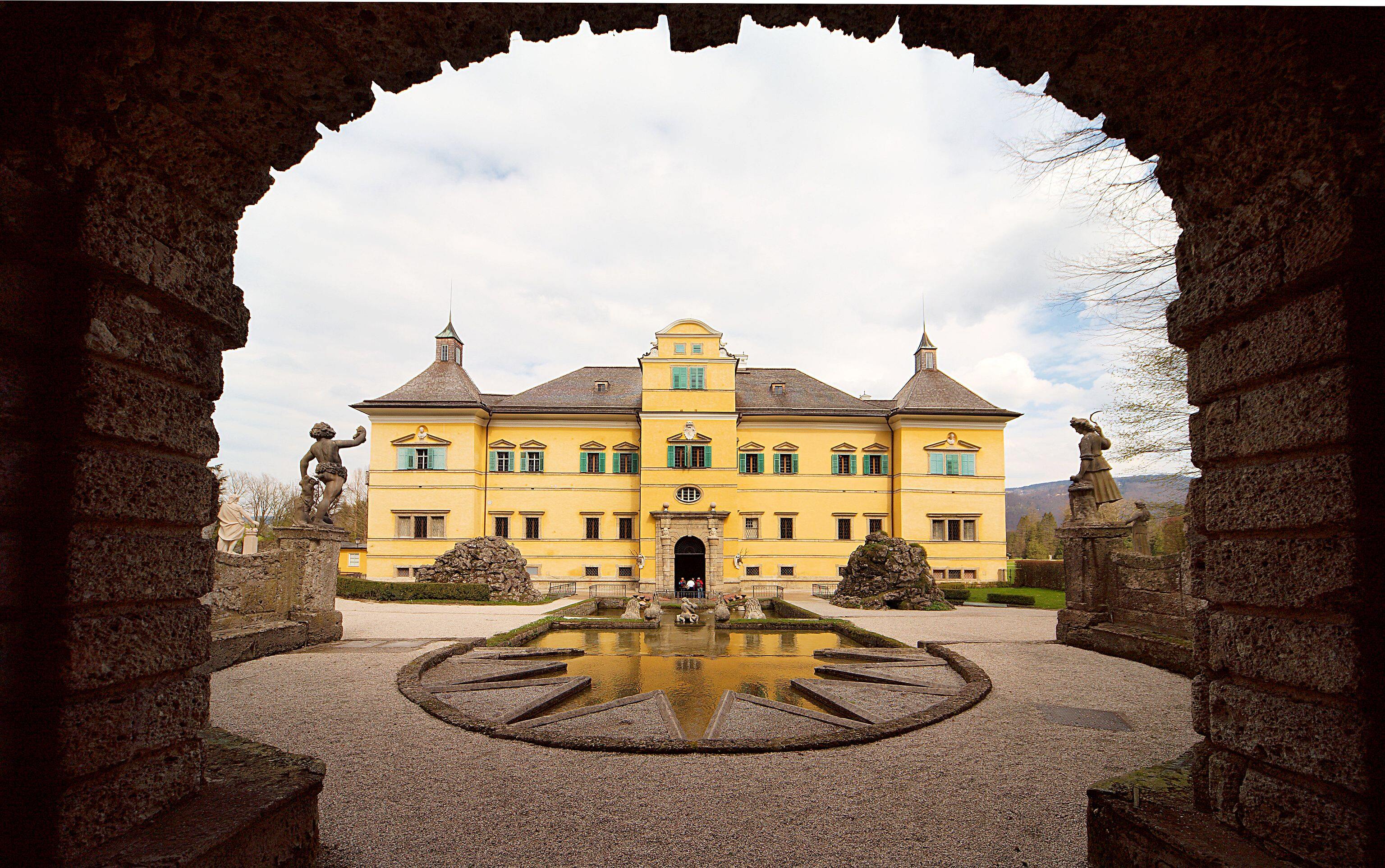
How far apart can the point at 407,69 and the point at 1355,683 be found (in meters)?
5.08

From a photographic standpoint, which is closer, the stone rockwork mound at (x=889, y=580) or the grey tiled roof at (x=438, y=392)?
the stone rockwork mound at (x=889, y=580)

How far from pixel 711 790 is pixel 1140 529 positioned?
15752mm

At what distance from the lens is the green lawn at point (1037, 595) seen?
23434 millimetres

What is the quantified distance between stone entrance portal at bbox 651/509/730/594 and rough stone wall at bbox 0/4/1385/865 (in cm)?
2780

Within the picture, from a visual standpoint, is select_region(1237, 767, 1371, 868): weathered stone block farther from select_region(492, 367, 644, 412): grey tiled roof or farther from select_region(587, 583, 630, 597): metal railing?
select_region(492, 367, 644, 412): grey tiled roof

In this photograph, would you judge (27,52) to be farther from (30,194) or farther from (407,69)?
(407,69)

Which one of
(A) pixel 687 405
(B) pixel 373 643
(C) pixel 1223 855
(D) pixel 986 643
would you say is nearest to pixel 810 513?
(A) pixel 687 405

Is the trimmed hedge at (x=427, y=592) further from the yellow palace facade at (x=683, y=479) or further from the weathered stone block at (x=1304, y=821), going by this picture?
the weathered stone block at (x=1304, y=821)

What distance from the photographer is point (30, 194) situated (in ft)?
9.07

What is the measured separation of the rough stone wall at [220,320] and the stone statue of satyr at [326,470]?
11.0 meters

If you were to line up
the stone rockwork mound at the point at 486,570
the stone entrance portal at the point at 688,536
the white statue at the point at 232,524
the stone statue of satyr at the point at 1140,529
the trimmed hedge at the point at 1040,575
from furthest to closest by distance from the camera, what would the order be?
the stone entrance portal at the point at 688,536 < the trimmed hedge at the point at 1040,575 < the stone rockwork mound at the point at 486,570 < the white statue at the point at 232,524 < the stone statue of satyr at the point at 1140,529

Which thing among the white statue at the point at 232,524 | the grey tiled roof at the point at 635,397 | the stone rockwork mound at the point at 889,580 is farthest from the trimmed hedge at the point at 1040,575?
the white statue at the point at 232,524

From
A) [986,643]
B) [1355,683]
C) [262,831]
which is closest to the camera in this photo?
[1355,683]

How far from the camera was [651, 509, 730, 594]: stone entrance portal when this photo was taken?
1216 inches
